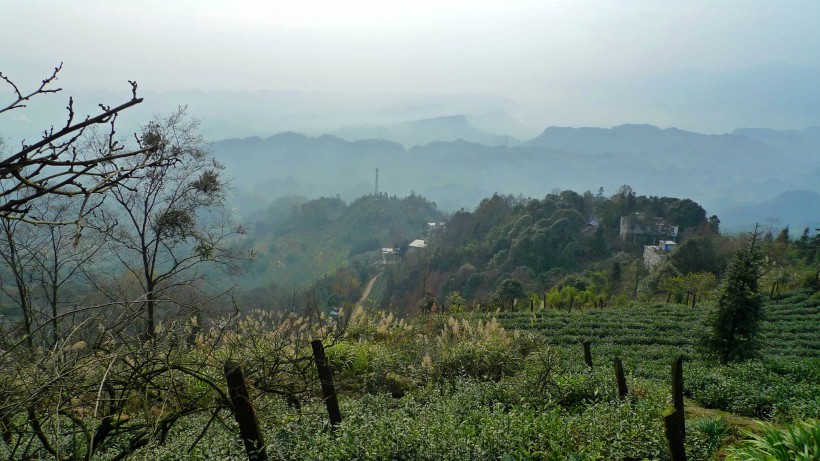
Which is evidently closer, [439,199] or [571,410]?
[571,410]

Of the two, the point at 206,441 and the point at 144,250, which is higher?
the point at 144,250

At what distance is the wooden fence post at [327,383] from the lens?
13.8 feet

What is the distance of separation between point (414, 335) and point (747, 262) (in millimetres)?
6253

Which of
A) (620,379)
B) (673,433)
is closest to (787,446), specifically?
→ (673,433)

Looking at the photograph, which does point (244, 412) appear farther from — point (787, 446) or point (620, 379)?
point (787, 446)

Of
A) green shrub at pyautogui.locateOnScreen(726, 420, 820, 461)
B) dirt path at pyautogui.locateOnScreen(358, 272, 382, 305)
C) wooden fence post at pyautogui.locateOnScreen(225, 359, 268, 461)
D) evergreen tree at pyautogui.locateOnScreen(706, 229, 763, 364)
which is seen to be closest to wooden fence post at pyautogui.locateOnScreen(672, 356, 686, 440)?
green shrub at pyautogui.locateOnScreen(726, 420, 820, 461)

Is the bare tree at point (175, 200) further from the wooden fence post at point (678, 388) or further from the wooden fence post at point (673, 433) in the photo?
the wooden fence post at point (673, 433)

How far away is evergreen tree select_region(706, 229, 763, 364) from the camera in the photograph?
8469mm

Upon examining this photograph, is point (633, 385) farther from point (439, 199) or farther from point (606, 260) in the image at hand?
point (439, 199)

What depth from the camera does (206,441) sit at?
4125 mm

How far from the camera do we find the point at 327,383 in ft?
13.7

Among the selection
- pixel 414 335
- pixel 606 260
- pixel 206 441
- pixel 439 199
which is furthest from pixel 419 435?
pixel 439 199

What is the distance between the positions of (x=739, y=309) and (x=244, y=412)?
339 inches

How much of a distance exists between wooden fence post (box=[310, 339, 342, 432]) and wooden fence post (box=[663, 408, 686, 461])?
2.58 metres
